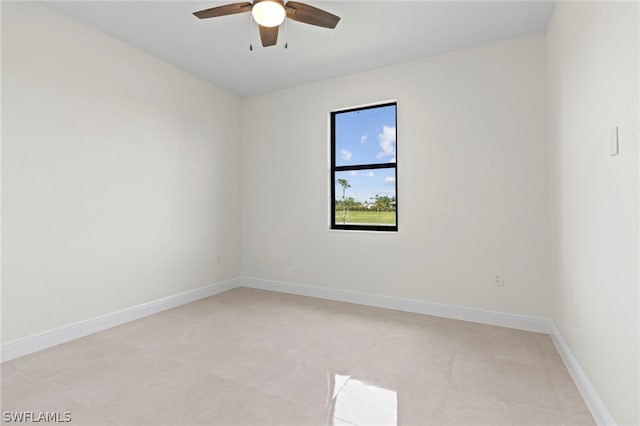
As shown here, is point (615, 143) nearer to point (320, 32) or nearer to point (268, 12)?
point (268, 12)

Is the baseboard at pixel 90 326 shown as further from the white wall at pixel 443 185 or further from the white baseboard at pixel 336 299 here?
the white wall at pixel 443 185

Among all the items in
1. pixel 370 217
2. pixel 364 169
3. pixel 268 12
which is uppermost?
pixel 268 12

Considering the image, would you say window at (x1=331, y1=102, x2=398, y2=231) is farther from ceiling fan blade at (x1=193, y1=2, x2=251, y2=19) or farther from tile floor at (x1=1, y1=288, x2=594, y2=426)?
ceiling fan blade at (x1=193, y1=2, x2=251, y2=19)

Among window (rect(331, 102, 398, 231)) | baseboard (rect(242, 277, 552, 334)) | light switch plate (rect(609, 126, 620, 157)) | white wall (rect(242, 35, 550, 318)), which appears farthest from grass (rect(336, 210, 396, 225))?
light switch plate (rect(609, 126, 620, 157))

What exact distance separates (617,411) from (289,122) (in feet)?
12.9

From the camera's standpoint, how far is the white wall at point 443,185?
292 centimetres

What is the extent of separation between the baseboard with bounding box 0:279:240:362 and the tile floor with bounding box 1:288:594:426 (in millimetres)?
87

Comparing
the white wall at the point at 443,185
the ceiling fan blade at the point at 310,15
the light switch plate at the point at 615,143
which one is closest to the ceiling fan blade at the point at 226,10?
the ceiling fan blade at the point at 310,15

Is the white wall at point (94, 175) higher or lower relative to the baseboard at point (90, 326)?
higher

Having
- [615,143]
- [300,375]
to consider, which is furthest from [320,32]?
[300,375]

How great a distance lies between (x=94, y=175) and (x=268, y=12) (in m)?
2.14

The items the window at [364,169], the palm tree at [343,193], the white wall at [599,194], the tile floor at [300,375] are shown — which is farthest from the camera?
the palm tree at [343,193]

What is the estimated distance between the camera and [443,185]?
3273mm

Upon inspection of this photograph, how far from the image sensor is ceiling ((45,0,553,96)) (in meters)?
2.54
